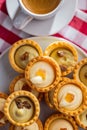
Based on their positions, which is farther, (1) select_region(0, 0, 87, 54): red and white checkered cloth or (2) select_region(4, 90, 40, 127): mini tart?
(1) select_region(0, 0, 87, 54): red and white checkered cloth

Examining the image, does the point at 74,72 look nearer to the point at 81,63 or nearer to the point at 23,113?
the point at 81,63

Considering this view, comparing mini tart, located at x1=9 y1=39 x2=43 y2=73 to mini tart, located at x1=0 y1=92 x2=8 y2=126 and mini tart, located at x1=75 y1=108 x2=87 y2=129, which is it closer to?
mini tart, located at x1=0 y1=92 x2=8 y2=126

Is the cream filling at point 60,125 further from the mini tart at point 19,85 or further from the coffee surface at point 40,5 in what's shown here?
the coffee surface at point 40,5

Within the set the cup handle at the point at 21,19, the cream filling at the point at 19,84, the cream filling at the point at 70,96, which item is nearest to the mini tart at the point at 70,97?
the cream filling at the point at 70,96

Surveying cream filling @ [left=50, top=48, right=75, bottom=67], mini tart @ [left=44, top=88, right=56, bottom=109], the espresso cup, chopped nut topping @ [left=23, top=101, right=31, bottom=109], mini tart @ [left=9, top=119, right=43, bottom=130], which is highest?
the espresso cup

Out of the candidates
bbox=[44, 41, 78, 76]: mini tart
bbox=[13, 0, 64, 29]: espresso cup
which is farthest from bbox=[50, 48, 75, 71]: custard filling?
bbox=[13, 0, 64, 29]: espresso cup

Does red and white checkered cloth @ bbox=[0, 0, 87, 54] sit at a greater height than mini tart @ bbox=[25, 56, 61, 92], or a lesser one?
greater
